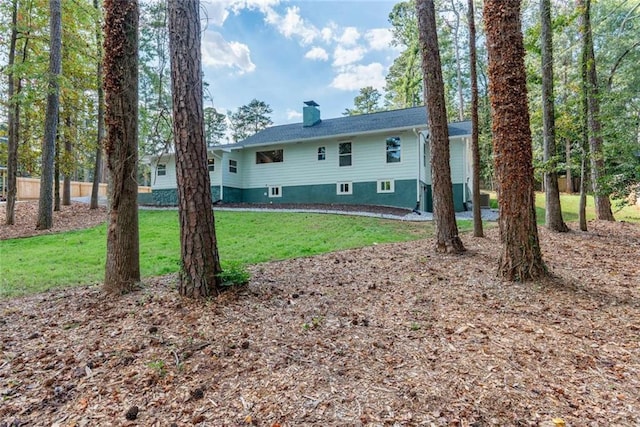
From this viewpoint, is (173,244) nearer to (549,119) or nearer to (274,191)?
(549,119)

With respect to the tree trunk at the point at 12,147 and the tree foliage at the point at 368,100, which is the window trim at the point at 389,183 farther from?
the tree foliage at the point at 368,100

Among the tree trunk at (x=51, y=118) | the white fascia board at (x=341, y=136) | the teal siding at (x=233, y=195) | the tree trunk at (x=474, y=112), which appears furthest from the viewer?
the teal siding at (x=233, y=195)

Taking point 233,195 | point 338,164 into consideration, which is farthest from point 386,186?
point 233,195

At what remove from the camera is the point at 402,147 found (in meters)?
14.7

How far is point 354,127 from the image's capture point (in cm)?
1586

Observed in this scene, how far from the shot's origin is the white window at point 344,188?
1577 centimetres

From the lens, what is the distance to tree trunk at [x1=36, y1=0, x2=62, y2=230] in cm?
988

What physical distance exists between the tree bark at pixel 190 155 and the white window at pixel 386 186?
12216 millimetres

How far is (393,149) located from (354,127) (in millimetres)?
2188

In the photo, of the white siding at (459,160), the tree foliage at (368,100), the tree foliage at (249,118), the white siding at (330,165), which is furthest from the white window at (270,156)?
the tree foliage at (249,118)

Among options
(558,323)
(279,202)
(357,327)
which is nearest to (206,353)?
(357,327)

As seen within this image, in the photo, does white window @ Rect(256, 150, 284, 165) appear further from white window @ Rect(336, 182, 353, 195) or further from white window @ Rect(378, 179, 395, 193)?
white window @ Rect(378, 179, 395, 193)

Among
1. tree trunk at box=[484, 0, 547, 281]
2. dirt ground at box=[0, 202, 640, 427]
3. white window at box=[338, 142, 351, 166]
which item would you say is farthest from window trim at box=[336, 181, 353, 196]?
tree trunk at box=[484, 0, 547, 281]

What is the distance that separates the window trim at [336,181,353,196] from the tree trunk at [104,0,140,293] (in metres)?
12.5
